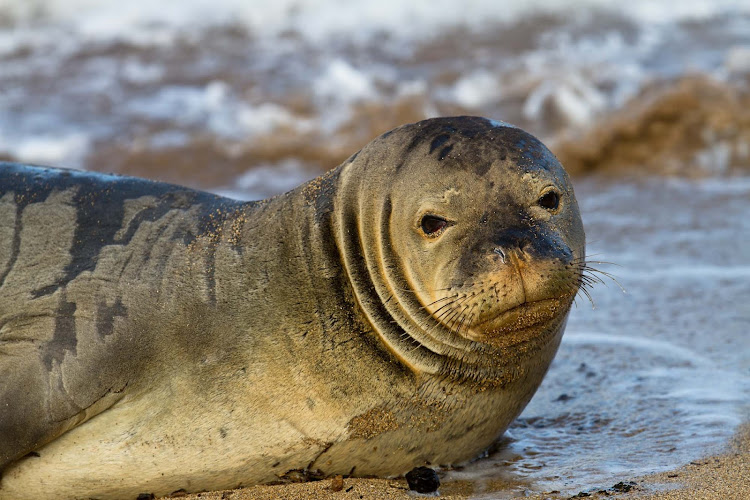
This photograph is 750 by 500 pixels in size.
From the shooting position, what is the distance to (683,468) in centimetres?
351

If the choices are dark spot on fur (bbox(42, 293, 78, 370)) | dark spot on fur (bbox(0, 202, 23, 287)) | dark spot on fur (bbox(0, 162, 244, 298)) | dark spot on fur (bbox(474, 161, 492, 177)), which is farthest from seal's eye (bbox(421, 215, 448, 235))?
dark spot on fur (bbox(0, 202, 23, 287))

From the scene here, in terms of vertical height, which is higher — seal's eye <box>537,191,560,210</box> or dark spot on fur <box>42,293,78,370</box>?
seal's eye <box>537,191,560,210</box>

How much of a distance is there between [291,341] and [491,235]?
780 mm

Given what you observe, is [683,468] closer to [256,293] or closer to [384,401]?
[384,401]

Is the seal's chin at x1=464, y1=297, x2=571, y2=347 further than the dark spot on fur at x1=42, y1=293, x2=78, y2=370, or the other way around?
the dark spot on fur at x1=42, y1=293, x2=78, y2=370

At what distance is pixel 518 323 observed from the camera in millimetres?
3082

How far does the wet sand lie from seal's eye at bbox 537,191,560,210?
Answer: 3.04 feet

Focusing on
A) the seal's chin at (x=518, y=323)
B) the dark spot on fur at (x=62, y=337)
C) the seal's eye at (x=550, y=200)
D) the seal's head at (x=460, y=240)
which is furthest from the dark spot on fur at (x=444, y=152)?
the dark spot on fur at (x=62, y=337)

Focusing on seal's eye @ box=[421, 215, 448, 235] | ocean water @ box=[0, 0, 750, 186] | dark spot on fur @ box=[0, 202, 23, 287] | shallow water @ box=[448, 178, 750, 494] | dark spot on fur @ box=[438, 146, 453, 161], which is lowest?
shallow water @ box=[448, 178, 750, 494]

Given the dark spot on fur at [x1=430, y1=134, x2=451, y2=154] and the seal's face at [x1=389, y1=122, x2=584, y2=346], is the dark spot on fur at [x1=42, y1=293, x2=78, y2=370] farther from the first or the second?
the dark spot on fur at [x1=430, y1=134, x2=451, y2=154]

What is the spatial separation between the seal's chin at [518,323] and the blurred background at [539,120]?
1.90ft

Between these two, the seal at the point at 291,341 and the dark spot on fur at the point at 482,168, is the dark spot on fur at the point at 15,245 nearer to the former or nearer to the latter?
the seal at the point at 291,341

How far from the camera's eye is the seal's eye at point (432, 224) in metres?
3.23

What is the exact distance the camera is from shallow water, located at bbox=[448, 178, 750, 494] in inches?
147
